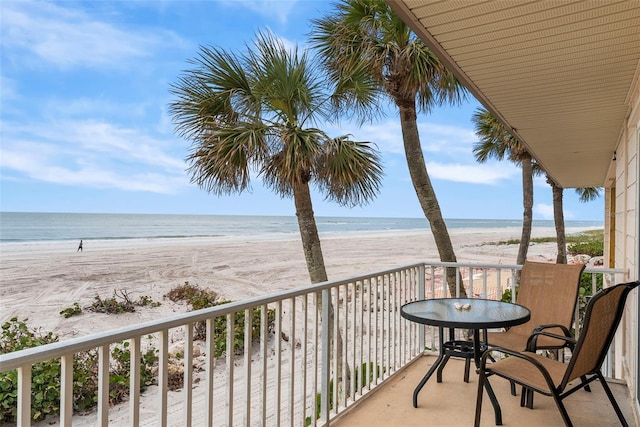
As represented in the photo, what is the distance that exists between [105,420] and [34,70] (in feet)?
101

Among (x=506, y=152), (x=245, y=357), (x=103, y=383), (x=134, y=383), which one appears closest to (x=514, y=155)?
(x=506, y=152)

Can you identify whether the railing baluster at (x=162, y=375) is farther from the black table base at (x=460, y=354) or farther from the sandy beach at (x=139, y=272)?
the sandy beach at (x=139, y=272)

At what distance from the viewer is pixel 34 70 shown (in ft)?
84.9

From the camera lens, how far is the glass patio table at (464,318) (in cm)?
280

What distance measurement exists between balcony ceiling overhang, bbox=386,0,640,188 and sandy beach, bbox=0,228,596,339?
408 centimetres

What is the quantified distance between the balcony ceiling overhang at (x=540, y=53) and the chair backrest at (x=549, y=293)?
1.38 metres

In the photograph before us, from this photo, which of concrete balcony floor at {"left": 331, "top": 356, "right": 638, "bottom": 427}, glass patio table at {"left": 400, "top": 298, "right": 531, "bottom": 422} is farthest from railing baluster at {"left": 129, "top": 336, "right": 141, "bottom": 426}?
glass patio table at {"left": 400, "top": 298, "right": 531, "bottom": 422}

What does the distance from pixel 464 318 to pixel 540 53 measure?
173 cm

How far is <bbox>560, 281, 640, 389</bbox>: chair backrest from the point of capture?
7.48 ft

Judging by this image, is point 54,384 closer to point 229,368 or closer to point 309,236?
point 309,236

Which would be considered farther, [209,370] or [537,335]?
[537,335]

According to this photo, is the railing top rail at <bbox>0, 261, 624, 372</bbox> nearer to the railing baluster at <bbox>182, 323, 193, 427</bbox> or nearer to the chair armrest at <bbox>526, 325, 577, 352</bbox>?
the railing baluster at <bbox>182, 323, 193, 427</bbox>

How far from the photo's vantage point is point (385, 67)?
6531 mm

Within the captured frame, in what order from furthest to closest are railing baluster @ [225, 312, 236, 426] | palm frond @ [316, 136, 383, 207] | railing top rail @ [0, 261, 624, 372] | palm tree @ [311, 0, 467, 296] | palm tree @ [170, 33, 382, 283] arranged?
1. palm tree @ [311, 0, 467, 296]
2. palm frond @ [316, 136, 383, 207]
3. palm tree @ [170, 33, 382, 283]
4. railing baluster @ [225, 312, 236, 426]
5. railing top rail @ [0, 261, 624, 372]
